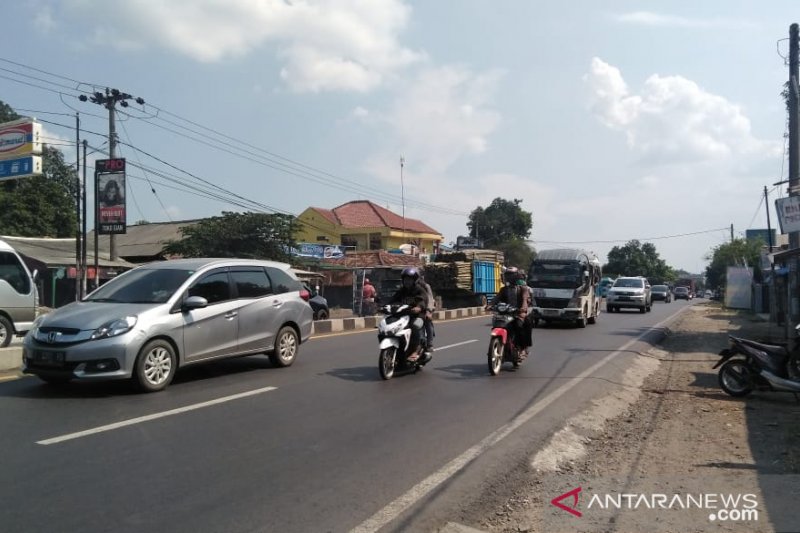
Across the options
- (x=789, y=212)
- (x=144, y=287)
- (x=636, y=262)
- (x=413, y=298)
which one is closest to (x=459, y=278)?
(x=789, y=212)

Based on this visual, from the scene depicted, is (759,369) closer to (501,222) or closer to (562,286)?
(562,286)

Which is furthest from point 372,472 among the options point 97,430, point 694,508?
point 97,430

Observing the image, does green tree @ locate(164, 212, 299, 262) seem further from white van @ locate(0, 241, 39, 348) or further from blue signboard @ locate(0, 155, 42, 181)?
white van @ locate(0, 241, 39, 348)

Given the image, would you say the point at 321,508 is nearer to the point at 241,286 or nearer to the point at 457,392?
the point at 457,392

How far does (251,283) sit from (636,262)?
99533mm

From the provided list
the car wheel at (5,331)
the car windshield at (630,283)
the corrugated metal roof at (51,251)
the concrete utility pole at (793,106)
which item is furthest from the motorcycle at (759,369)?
the corrugated metal roof at (51,251)

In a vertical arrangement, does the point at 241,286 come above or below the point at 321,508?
above

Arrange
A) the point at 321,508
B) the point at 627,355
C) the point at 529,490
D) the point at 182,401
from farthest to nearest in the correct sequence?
1. the point at 627,355
2. the point at 182,401
3. the point at 529,490
4. the point at 321,508

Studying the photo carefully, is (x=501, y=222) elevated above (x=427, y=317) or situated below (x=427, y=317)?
above

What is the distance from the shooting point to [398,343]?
31.2 feet

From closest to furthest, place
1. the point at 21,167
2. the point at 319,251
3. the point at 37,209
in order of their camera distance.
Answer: the point at 21,167, the point at 319,251, the point at 37,209

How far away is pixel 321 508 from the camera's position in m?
4.31

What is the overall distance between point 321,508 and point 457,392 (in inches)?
176

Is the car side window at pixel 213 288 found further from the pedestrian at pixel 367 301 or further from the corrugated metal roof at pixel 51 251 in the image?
the corrugated metal roof at pixel 51 251
